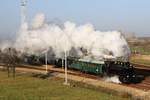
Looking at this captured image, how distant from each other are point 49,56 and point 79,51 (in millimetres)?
9890

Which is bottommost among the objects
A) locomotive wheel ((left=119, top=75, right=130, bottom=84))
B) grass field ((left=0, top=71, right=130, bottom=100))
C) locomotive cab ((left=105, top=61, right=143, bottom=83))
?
grass field ((left=0, top=71, right=130, bottom=100))

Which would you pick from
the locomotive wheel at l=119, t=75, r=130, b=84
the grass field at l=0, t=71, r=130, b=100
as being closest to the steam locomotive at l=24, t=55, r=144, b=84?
the locomotive wheel at l=119, t=75, r=130, b=84

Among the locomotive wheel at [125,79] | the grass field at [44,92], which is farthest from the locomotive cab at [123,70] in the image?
the grass field at [44,92]

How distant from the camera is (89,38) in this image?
184ft

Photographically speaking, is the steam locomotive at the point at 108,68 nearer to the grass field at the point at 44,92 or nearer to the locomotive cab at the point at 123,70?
the locomotive cab at the point at 123,70

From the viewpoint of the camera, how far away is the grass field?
35000 millimetres

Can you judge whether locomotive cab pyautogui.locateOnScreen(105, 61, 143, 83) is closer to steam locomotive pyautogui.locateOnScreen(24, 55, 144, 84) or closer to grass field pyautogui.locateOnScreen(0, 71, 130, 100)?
steam locomotive pyautogui.locateOnScreen(24, 55, 144, 84)

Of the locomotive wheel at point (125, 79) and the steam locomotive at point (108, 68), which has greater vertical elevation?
the steam locomotive at point (108, 68)

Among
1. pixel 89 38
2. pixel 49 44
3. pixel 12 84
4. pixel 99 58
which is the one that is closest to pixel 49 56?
pixel 49 44

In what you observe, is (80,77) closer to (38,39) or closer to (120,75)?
(120,75)

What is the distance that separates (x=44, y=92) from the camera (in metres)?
38.3

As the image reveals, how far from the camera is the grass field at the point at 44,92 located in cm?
3500

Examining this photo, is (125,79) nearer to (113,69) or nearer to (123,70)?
(123,70)

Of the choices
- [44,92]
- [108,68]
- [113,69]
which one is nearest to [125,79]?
[113,69]
